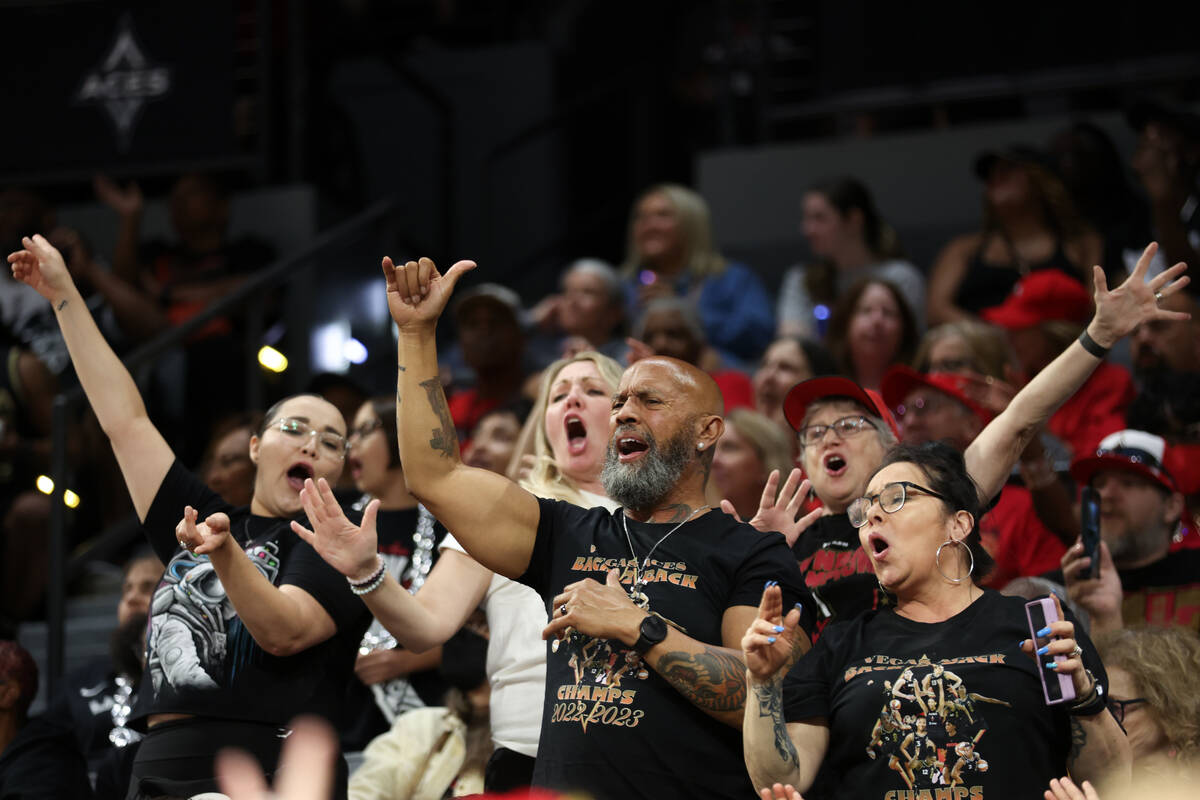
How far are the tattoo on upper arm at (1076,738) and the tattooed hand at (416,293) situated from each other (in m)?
1.65

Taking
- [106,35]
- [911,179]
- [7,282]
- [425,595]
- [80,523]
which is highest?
[106,35]

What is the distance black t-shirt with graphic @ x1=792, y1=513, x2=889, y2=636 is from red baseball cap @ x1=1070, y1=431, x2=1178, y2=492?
1072mm

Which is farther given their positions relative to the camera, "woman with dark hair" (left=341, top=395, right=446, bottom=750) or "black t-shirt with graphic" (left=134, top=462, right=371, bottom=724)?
"woman with dark hair" (left=341, top=395, right=446, bottom=750)

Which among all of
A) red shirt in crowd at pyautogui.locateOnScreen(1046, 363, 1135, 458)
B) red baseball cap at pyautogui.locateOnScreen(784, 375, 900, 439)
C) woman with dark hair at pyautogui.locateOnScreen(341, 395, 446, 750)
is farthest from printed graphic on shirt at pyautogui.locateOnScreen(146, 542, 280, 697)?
red shirt in crowd at pyautogui.locateOnScreen(1046, 363, 1135, 458)

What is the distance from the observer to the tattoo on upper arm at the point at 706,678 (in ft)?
11.1

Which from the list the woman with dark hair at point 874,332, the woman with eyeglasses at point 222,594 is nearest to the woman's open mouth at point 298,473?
the woman with eyeglasses at point 222,594

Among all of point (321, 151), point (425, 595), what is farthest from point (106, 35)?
point (425, 595)

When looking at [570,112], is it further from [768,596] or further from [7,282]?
[768,596]

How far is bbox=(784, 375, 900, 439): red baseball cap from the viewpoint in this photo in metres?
4.52

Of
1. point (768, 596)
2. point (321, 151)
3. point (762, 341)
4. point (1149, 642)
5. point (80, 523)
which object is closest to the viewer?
point (768, 596)

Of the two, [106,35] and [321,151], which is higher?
[106,35]

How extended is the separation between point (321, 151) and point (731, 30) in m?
2.62

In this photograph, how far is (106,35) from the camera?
911 cm

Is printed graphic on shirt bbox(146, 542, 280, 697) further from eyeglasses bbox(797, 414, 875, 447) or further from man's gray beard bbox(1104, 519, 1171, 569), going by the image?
man's gray beard bbox(1104, 519, 1171, 569)
